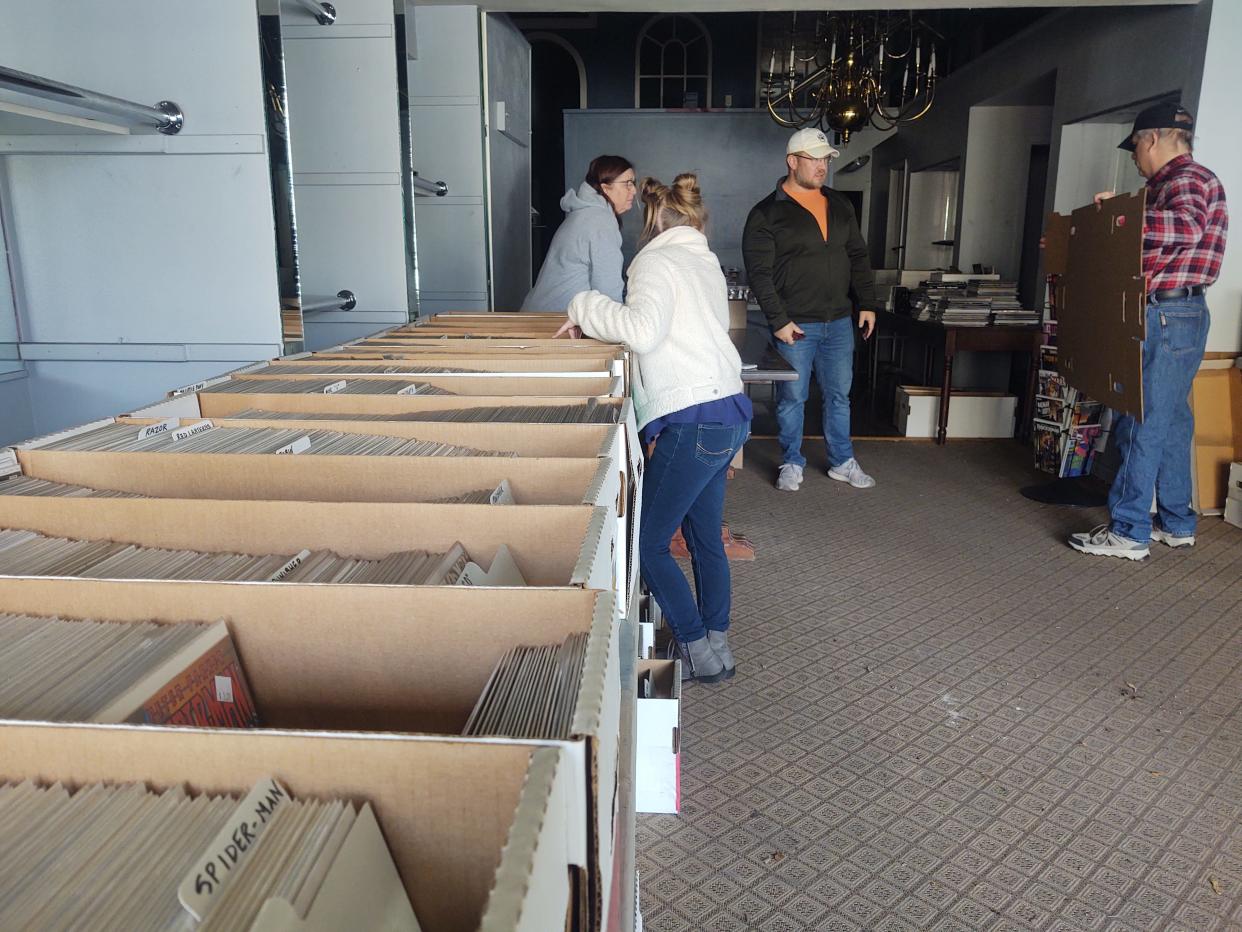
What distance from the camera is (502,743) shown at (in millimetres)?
474

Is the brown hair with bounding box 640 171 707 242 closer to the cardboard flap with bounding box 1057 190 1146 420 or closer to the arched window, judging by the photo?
the cardboard flap with bounding box 1057 190 1146 420

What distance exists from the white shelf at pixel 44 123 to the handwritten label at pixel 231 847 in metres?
1.59

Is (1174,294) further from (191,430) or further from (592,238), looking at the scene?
(191,430)

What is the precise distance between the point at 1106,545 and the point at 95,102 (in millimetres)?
3490

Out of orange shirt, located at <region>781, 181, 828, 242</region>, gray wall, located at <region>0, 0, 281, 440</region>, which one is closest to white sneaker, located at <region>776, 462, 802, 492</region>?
orange shirt, located at <region>781, 181, 828, 242</region>

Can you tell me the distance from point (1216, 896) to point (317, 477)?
176 cm

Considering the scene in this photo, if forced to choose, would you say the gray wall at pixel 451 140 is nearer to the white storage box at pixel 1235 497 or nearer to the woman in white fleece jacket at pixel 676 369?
the woman in white fleece jacket at pixel 676 369

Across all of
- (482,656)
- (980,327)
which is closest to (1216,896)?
(482,656)

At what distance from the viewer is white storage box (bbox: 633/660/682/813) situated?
185cm

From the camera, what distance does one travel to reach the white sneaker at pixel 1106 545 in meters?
3.43

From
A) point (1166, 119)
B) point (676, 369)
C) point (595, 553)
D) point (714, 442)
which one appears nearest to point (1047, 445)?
point (1166, 119)

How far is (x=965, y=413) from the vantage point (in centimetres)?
539

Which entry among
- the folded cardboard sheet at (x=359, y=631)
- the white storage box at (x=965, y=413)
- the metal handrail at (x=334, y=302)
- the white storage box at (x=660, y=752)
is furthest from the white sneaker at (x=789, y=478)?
the folded cardboard sheet at (x=359, y=631)

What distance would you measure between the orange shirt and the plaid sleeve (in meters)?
1.40
